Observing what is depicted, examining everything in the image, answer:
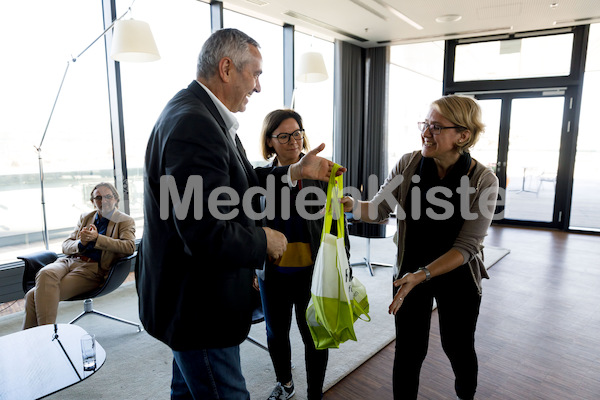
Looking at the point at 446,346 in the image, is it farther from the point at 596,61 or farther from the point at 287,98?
the point at 596,61

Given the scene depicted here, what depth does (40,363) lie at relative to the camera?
1829mm

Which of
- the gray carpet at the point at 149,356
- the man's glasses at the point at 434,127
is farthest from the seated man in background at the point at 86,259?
the man's glasses at the point at 434,127

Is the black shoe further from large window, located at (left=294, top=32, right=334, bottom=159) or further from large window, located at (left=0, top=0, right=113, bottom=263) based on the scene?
large window, located at (left=294, top=32, right=334, bottom=159)

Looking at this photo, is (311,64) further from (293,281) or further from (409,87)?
(409,87)

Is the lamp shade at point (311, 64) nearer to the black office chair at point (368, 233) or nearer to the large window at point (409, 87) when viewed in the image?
the black office chair at point (368, 233)

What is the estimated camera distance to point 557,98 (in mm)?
6027

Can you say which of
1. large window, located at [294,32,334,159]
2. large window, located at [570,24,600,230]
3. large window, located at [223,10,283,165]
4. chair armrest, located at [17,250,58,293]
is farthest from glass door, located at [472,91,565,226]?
chair armrest, located at [17,250,58,293]

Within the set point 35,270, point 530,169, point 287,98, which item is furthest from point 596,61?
point 35,270

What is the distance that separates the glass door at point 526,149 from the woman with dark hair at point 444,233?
5204 mm

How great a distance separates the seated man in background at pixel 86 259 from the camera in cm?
259

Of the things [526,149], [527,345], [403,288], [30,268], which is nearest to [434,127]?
[403,288]

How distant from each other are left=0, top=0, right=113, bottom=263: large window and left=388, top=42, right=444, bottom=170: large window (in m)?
4.78

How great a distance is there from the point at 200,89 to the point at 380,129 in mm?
6377

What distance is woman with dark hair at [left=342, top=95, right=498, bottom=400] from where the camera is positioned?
154 centimetres
